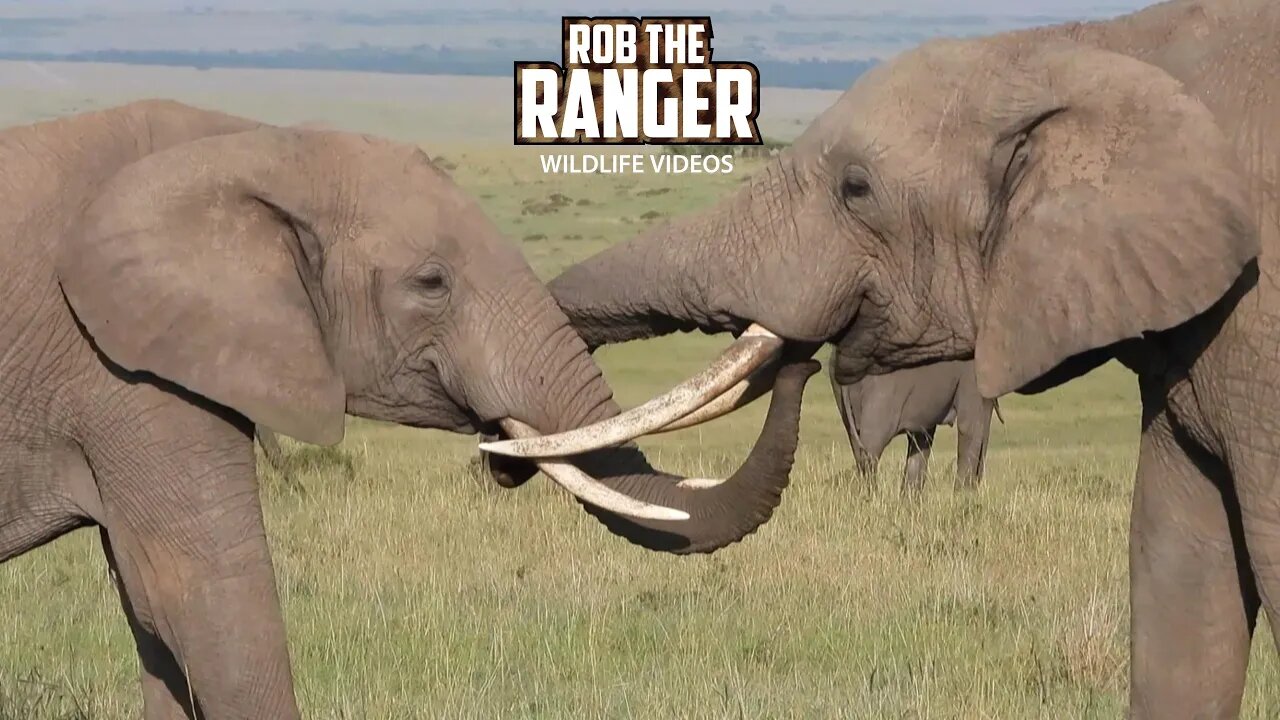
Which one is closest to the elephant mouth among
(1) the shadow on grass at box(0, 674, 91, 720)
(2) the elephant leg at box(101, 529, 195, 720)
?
(2) the elephant leg at box(101, 529, 195, 720)

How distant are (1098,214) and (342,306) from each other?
2.03 meters

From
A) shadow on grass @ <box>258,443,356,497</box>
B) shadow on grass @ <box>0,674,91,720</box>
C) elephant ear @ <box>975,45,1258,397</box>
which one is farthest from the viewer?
shadow on grass @ <box>258,443,356,497</box>

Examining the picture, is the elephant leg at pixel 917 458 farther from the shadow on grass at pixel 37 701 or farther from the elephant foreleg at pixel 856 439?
the shadow on grass at pixel 37 701

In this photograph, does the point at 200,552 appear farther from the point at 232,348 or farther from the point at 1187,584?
the point at 1187,584

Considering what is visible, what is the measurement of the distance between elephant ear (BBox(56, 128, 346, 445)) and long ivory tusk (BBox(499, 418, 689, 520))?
1.96ft

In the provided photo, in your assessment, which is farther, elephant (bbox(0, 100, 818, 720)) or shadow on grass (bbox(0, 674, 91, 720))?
shadow on grass (bbox(0, 674, 91, 720))

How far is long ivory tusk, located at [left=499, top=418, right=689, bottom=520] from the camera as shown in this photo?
577cm

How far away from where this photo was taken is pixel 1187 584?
5703mm

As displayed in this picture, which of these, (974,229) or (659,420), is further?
(659,420)

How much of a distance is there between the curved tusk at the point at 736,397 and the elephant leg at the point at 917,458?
23.8 ft

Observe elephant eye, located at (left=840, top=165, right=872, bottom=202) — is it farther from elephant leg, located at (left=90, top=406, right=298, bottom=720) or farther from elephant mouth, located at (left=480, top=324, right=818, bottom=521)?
elephant leg, located at (left=90, top=406, right=298, bottom=720)

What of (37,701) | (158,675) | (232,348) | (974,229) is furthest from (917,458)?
(232,348)

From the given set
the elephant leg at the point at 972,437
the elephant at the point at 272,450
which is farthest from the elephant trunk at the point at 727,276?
the elephant leg at the point at 972,437

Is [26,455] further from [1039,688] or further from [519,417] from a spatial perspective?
[1039,688]
